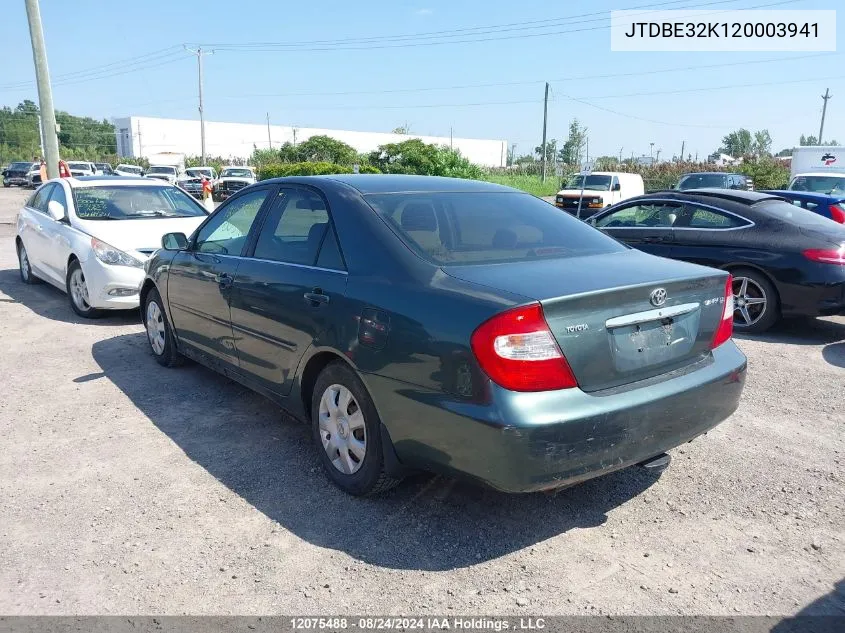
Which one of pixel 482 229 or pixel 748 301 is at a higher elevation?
pixel 482 229

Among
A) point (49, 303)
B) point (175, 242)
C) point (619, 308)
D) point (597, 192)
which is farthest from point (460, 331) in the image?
point (597, 192)

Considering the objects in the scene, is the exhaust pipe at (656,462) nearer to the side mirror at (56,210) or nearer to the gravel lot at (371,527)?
the gravel lot at (371,527)

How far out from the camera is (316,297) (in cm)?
373

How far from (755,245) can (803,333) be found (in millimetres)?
1131

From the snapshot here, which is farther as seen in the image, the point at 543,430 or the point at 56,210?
the point at 56,210

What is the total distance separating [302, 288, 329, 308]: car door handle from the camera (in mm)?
3668

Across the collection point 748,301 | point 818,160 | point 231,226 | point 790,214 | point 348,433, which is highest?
point 818,160

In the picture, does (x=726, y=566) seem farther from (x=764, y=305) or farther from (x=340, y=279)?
(x=764, y=305)

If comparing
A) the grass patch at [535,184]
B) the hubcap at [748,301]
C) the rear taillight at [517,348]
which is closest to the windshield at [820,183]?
the hubcap at [748,301]

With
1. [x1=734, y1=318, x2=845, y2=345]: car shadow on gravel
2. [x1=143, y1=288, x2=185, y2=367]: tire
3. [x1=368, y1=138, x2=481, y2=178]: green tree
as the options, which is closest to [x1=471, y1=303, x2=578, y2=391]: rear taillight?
[x1=143, y1=288, x2=185, y2=367]: tire

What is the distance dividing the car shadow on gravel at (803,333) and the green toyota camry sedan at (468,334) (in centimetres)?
413

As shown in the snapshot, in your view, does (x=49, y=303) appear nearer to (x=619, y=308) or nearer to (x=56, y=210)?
(x=56, y=210)

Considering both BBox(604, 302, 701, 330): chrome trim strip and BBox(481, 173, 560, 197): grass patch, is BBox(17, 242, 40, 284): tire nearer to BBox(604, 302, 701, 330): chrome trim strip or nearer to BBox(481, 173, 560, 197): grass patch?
BBox(604, 302, 701, 330): chrome trim strip

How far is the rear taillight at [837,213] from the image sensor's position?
404 inches
